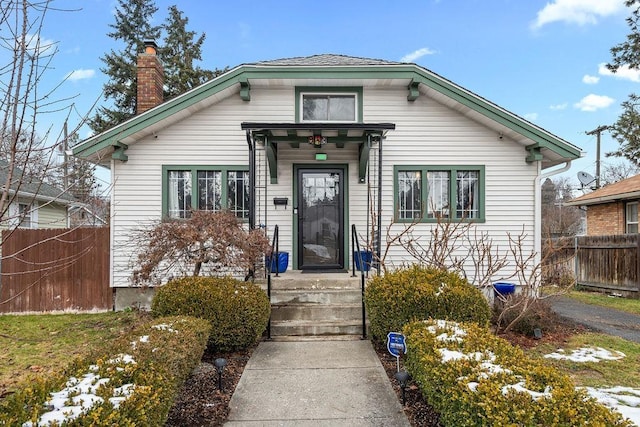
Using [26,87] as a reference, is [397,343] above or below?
below

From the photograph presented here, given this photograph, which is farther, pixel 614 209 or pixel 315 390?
pixel 614 209

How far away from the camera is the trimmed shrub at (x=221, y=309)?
504 cm

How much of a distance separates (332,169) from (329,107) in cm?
135

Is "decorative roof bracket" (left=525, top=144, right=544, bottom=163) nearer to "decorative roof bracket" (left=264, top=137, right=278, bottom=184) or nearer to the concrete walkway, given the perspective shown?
"decorative roof bracket" (left=264, top=137, right=278, bottom=184)

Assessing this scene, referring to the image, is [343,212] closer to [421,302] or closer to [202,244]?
[202,244]

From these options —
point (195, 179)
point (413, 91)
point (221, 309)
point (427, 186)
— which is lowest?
point (221, 309)

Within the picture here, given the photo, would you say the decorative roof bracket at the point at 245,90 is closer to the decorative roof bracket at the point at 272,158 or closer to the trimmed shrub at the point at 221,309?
the decorative roof bracket at the point at 272,158

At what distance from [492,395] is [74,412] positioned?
2.45 meters

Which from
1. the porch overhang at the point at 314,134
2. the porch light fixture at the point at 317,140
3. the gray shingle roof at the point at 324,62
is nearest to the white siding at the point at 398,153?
the porch overhang at the point at 314,134

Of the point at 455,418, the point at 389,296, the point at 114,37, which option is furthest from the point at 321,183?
the point at 114,37

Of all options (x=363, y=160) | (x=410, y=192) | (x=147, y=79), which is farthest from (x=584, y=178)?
(x=147, y=79)

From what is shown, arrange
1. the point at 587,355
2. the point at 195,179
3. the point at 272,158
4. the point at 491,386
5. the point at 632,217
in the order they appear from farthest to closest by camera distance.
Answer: the point at 632,217
the point at 195,179
the point at 272,158
the point at 587,355
the point at 491,386

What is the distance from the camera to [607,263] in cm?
1176

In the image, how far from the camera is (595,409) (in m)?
2.24
